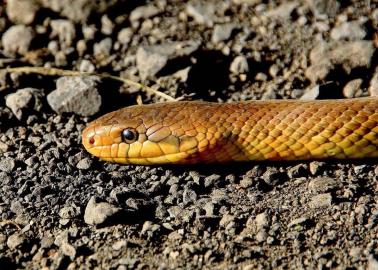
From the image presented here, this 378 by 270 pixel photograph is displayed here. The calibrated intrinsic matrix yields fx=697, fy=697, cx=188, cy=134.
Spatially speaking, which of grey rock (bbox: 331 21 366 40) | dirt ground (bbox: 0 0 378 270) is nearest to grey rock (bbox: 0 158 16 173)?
dirt ground (bbox: 0 0 378 270)

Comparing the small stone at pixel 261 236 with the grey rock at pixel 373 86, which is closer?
the small stone at pixel 261 236

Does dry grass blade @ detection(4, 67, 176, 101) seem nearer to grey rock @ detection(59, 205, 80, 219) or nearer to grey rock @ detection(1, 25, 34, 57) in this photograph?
grey rock @ detection(1, 25, 34, 57)

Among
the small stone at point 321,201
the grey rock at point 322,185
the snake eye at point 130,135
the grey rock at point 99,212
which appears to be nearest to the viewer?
the grey rock at point 99,212

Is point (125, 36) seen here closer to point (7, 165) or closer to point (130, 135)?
point (130, 135)

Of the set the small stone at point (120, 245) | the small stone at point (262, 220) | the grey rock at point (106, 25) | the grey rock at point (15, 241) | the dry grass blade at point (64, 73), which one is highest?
the grey rock at point (106, 25)

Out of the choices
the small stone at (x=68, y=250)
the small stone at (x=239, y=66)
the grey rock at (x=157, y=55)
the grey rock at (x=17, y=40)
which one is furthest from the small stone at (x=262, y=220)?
the grey rock at (x=17, y=40)

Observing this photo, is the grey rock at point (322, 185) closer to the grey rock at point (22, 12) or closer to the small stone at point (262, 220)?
the small stone at point (262, 220)

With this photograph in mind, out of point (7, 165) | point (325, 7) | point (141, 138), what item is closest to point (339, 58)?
point (325, 7)
